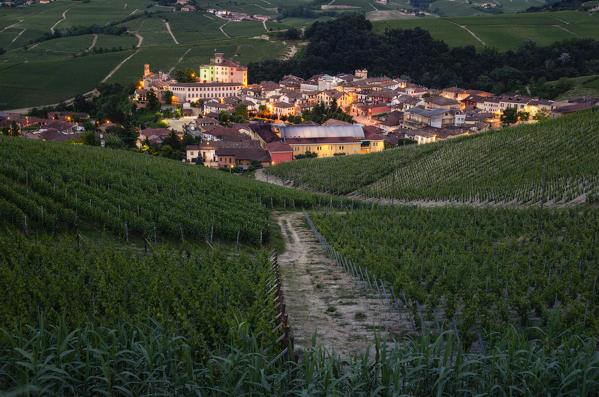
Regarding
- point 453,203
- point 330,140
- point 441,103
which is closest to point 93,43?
point 330,140

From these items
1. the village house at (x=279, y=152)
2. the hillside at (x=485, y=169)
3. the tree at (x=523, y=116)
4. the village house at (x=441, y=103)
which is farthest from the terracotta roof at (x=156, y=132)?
the tree at (x=523, y=116)

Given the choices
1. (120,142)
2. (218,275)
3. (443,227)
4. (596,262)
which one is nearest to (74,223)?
(218,275)

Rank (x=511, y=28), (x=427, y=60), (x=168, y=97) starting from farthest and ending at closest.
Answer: (x=511, y=28)
(x=427, y=60)
(x=168, y=97)

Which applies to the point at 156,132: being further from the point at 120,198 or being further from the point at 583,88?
the point at 583,88

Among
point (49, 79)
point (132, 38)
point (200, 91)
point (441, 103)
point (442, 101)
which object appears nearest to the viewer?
point (441, 103)

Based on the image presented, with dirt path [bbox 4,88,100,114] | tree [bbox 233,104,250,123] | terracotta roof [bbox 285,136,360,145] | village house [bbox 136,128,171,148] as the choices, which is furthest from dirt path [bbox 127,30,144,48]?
terracotta roof [bbox 285,136,360,145]

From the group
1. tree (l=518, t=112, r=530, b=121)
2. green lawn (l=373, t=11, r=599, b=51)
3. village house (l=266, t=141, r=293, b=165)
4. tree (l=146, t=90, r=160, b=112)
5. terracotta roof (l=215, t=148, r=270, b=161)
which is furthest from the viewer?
green lawn (l=373, t=11, r=599, b=51)

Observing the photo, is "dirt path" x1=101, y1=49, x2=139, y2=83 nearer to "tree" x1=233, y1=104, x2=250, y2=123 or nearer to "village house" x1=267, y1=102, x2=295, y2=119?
"tree" x1=233, y1=104, x2=250, y2=123
